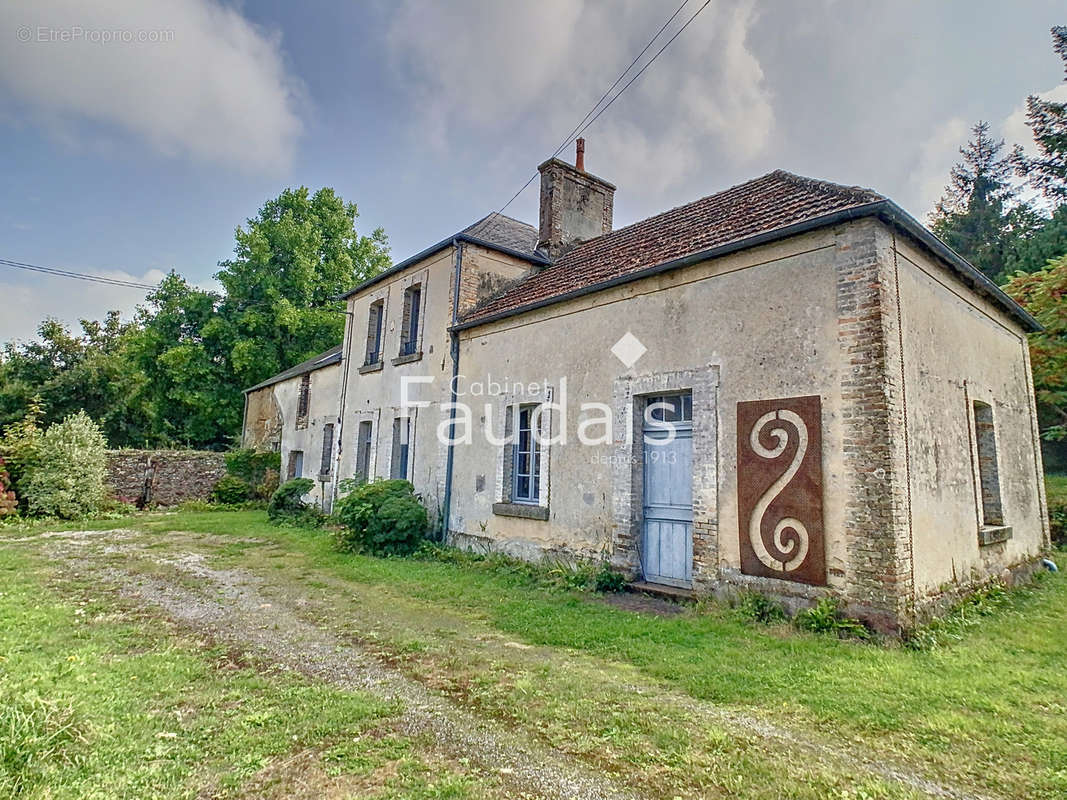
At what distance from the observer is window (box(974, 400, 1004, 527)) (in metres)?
8.13

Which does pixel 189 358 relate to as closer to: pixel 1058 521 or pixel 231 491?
pixel 231 491

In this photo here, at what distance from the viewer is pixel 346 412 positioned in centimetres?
1507

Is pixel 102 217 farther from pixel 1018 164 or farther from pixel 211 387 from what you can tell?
Result: pixel 1018 164

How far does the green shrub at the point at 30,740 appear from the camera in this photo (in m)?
2.57

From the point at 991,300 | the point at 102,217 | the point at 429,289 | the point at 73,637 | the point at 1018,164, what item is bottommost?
the point at 73,637

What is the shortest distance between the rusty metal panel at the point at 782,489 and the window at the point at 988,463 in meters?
4.21

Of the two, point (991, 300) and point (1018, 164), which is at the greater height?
point (1018, 164)

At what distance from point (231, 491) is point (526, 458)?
1408 cm

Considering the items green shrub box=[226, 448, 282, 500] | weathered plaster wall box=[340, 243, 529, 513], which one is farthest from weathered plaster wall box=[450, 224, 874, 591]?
green shrub box=[226, 448, 282, 500]

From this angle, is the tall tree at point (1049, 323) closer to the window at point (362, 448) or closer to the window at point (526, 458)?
the window at point (526, 458)

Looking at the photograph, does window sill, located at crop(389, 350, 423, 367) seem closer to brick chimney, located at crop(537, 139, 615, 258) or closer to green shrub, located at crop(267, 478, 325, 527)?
brick chimney, located at crop(537, 139, 615, 258)

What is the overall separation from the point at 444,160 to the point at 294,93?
2.72 metres

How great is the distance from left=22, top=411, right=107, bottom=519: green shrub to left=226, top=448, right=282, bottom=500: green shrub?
435cm

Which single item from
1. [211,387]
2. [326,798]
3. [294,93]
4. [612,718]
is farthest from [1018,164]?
[211,387]
